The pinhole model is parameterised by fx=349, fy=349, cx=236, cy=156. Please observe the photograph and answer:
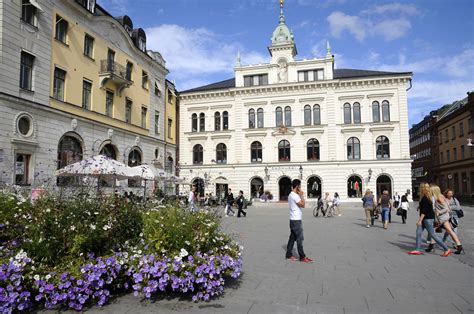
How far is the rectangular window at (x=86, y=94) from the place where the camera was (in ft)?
79.0

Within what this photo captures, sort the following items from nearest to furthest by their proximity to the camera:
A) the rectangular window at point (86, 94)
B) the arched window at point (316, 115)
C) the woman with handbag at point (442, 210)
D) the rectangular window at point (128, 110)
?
the woman with handbag at point (442, 210)
the rectangular window at point (86, 94)
the rectangular window at point (128, 110)
the arched window at point (316, 115)

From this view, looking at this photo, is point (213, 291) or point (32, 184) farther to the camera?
point (32, 184)

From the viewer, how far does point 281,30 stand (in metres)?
46.3

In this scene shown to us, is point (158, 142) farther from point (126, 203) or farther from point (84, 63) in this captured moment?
point (126, 203)

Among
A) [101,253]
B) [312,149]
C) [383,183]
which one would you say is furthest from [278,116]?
[101,253]

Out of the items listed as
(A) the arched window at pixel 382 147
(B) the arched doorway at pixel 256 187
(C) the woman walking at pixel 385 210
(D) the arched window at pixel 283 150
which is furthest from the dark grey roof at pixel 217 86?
(C) the woman walking at pixel 385 210

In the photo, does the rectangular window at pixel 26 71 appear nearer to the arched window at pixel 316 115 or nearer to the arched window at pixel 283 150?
the arched window at pixel 283 150

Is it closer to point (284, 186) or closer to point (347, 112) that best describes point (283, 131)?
point (284, 186)

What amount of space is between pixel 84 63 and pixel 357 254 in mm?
21905

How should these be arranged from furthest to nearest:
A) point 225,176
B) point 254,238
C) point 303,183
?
point 225,176
point 303,183
point 254,238

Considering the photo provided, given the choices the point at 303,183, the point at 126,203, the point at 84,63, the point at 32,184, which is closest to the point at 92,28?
the point at 84,63

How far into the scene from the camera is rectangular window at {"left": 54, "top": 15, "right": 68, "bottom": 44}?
21555 millimetres

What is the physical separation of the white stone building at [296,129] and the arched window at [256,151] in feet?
0.42

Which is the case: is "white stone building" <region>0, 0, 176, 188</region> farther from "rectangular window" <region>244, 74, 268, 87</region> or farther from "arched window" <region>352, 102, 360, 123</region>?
"arched window" <region>352, 102, 360, 123</region>
